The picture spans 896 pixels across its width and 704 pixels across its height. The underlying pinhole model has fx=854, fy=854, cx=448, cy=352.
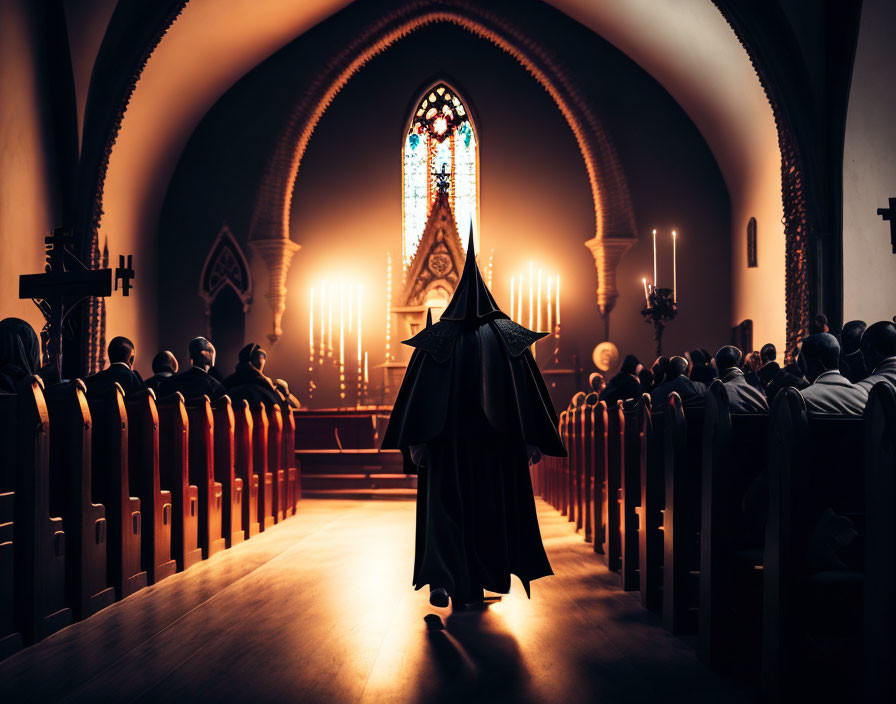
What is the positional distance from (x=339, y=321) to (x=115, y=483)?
34.1 ft

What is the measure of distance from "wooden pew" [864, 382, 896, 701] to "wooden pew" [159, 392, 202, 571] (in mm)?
4421

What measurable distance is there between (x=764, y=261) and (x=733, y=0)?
3986 mm

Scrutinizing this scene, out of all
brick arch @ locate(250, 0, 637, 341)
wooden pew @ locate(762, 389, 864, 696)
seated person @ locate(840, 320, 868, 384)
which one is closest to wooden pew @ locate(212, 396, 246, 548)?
seated person @ locate(840, 320, 868, 384)

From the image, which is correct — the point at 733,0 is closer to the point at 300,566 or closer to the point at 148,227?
the point at 300,566

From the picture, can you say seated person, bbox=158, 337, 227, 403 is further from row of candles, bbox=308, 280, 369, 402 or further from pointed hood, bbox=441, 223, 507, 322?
row of candles, bbox=308, 280, 369, 402

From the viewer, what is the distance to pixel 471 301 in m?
4.55

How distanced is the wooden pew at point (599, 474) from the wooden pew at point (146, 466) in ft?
10.2

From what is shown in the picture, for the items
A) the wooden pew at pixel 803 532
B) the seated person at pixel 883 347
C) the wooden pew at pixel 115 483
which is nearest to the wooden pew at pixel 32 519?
the wooden pew at pixel 115 483

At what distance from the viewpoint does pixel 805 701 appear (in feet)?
9.09

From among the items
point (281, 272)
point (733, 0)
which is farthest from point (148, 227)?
point (733, 0)

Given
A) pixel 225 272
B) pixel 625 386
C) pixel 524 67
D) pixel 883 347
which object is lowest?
pixel 625 386

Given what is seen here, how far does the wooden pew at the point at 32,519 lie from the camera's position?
3.73 m

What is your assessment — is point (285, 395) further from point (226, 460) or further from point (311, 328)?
point (311, 328)

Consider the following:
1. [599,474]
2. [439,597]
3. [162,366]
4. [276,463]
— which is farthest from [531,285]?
[439,597]
